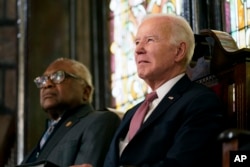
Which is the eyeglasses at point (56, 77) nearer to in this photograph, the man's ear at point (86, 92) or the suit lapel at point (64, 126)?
the man's ear at point (86, 92)

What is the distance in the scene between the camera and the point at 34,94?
551 centimetres

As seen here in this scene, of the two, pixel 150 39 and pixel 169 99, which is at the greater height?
pixel 150 39

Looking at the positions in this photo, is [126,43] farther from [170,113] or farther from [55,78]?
[170,113]

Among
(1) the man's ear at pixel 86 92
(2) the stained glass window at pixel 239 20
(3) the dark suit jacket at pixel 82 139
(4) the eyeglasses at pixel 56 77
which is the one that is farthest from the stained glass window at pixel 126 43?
(3) the dark suit jacket at pixel 82 139

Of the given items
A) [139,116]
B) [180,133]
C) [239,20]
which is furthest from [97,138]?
[239,20]

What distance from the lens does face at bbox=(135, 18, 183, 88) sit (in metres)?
3.33

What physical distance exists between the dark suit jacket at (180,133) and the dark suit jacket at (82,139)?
1.50ft

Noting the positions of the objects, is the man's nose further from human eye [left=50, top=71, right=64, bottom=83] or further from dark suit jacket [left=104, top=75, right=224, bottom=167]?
dark suit jacket [left=104, top=75, right=224, bottom=167]

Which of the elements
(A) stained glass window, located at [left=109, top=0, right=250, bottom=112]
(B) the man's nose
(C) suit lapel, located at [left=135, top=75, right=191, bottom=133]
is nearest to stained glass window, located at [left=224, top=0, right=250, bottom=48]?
(A) stained glass window, located at [left=109, top=0, right=250, bottom=112]

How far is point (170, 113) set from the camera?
311 centimetres

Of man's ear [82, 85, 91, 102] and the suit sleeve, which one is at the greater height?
man's ear [82, 85, 91, 102]

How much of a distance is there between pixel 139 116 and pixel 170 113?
9.2 inches

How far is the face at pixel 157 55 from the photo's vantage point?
3326 millimetres

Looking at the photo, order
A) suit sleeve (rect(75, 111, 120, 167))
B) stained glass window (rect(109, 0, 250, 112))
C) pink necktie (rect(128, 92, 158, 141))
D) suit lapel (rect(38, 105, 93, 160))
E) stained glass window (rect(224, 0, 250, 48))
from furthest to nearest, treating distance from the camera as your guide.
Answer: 1. stained glass window (rect(109, 0, 250, 112))
2. stained glass window (rect(224, 0, 250, 48))
3. suit lapel (rect(38, 105, 93, 160))
4. suit sleeve (rect(75, 111, 120, 167))
5. pink necktie (rect(128, 92, 158, 141))
